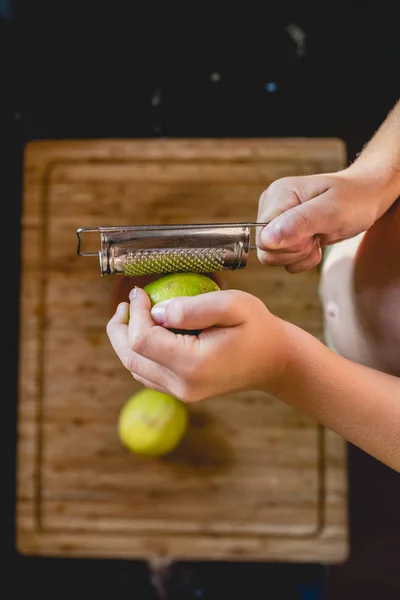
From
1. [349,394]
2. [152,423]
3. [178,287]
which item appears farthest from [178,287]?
[152,423]

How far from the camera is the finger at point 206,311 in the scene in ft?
1.39

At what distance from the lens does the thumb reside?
52cm

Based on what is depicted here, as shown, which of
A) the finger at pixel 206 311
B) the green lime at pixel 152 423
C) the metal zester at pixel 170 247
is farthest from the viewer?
the green lime at pixel 152 423

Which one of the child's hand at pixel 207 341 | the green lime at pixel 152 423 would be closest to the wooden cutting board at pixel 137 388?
the green lime at pixel 152 423

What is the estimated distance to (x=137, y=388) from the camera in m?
0.96

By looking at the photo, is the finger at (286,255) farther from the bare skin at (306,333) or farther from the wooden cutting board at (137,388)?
the wooden cutting board at (137,388)

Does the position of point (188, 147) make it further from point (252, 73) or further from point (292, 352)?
point (292, 352)

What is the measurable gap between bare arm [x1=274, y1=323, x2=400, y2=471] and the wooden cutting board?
404 mm

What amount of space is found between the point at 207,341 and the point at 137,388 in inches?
21.9

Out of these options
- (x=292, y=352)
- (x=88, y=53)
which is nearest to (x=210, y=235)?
(x=292, y=352)

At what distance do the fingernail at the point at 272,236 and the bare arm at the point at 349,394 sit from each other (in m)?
0.09

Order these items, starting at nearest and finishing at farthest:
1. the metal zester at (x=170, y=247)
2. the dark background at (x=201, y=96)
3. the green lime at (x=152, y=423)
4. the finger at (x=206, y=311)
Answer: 1. the finger at (x=206, y=311)
2. the metal zester at (x=170, y=247)
3. the green lime at (x=152, y=423)
4. the dark background at (x=201, y=96)

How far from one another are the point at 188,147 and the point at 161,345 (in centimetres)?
63

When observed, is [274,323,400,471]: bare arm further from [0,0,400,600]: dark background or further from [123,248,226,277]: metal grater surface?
[0,0,400,600]: dark background
